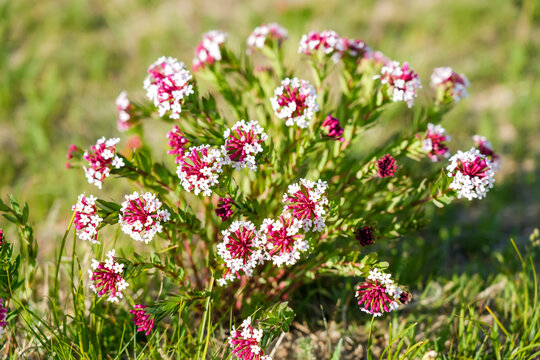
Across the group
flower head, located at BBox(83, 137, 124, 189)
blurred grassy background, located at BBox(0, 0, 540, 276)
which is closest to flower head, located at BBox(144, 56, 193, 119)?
flower head, located at BBox(83, 137, 124, 189)

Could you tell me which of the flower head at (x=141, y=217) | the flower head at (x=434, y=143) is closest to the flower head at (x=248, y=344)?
the flower head at (x=141, y=217)

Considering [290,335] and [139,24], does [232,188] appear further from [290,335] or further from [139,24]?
[139,24]

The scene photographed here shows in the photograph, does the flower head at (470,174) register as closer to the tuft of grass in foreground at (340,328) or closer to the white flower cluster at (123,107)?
the tuft of grass in foreground at (340,328)

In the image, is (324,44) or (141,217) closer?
(141,217)

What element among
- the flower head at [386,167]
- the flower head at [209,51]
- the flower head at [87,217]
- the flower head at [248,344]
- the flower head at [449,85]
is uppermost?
the flower head at [209,51]

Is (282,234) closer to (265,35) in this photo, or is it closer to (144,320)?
(144,320)

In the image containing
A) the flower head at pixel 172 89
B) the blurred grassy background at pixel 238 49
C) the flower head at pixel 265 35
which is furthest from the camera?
the blurred grassy background at pixel 238 49

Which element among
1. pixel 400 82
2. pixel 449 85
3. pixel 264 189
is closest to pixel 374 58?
pixel 449 85

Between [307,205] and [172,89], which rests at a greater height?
[172,89]
